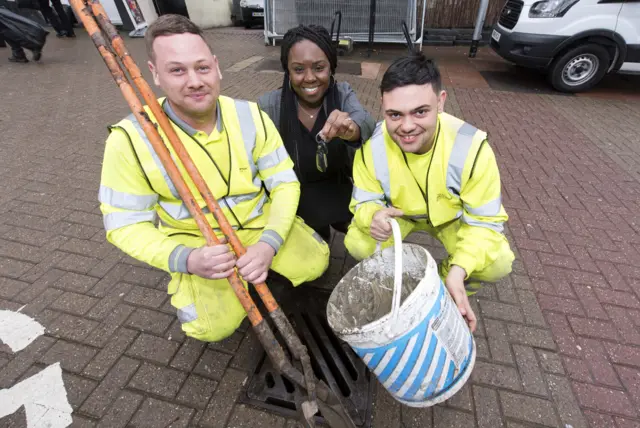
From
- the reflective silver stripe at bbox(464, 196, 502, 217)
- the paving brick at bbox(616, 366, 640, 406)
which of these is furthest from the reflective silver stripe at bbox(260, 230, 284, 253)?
the paving brick at bbox(616, 366, 640, 406)

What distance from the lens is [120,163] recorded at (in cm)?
169

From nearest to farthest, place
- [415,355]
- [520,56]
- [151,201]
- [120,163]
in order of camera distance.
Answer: [415,355] < [120,163] < [151,201] < [520,56]

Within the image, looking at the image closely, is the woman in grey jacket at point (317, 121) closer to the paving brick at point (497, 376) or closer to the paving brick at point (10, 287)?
the paving brick at point (497, 376)

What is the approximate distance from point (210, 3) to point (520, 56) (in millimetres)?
11051

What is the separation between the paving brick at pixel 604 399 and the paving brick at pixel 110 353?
2.59 m

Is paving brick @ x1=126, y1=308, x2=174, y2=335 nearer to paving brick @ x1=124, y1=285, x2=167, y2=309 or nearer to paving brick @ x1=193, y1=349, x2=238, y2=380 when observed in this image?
paving brick @ x1=124, y1=285, x2=167, y2=309

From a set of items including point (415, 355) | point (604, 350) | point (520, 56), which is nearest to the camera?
point (415, 355)

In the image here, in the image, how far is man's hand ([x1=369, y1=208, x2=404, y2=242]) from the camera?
174 cm

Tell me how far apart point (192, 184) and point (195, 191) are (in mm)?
45

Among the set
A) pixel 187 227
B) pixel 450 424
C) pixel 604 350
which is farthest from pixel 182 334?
pixel 604 350

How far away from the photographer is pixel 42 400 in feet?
6.19

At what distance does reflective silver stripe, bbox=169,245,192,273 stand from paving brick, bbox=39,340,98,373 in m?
0.97

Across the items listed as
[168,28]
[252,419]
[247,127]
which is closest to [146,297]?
[252,419]

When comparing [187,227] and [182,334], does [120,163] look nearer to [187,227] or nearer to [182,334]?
[187,227]
